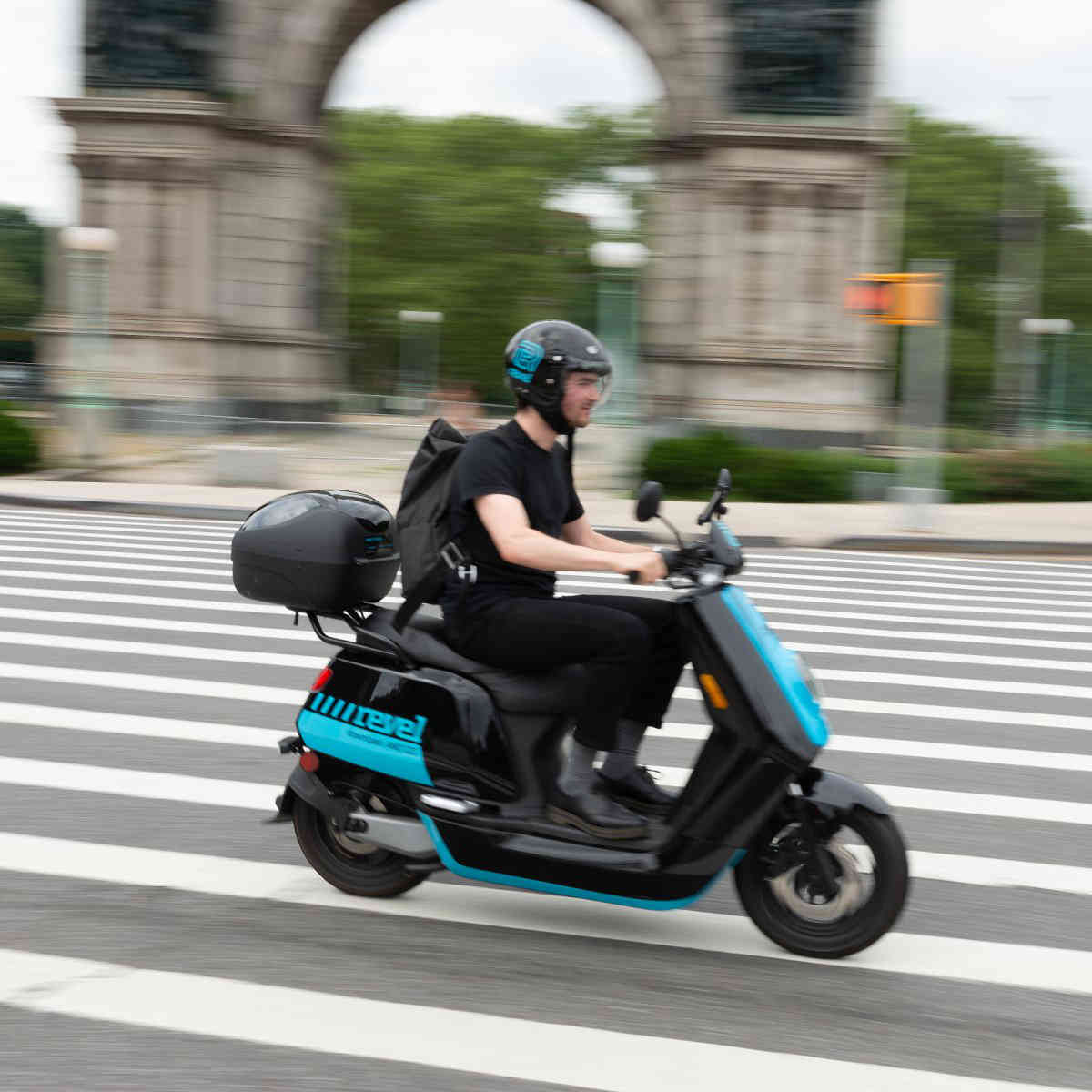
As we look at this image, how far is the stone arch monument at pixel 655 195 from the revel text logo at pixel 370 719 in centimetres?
2395

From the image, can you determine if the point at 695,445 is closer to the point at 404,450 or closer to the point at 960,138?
the point at 404,450

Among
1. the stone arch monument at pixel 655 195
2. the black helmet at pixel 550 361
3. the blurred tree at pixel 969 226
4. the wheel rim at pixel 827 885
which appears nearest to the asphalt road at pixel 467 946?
the wheel rim at pixel 827 885

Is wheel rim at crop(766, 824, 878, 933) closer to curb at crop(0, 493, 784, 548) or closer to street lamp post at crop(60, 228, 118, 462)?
curb at crop(0, 493, 784, 548)

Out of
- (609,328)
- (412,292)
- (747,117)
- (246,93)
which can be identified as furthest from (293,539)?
(412,292)

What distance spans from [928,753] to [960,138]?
5306 centimetres

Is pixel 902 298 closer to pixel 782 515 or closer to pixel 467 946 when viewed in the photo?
pixel 782 515

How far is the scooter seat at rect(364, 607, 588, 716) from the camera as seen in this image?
13.8 ft

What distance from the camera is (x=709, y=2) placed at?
27.3 meters

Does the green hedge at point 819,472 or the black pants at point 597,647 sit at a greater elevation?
the black pants at point 597,647

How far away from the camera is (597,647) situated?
4.12 metres

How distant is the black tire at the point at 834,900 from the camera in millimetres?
3945

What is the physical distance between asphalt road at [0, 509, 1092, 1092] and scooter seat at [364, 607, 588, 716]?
64 centimetres

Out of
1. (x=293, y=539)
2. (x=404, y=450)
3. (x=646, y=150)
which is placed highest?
(x=646, y=150)

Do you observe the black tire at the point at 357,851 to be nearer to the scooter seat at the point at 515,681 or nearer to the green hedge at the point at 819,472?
the scooter seat at the point at 515,681
